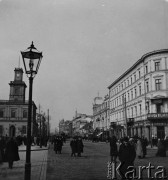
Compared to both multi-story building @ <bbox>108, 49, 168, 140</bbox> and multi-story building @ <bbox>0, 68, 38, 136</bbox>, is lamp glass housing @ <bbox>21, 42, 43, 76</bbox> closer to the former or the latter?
multi-story building @ <bbox>108, 49, 168, 140</bbox>

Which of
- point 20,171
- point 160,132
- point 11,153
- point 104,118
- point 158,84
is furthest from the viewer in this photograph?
point 104,118

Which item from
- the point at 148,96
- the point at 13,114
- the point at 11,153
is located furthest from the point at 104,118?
the point at 11,153

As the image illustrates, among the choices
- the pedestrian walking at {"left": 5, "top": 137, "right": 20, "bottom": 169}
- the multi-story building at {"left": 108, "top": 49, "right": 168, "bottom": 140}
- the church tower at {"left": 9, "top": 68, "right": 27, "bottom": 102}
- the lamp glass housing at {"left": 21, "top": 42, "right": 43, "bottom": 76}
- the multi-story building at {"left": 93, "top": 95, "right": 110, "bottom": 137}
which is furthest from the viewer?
the church tower at {"left": 9, "top": 68, "right": 27, "bottom": 102}

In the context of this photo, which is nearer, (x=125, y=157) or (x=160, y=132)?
(x=125, y=157)

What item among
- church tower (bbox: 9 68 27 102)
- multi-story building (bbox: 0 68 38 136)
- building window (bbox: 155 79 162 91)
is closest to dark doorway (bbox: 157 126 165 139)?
building window (bbox: 155 79 162 91)

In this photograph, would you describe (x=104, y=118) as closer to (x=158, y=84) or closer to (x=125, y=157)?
(x=158, y=84)

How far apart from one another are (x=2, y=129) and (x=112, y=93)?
115 feet

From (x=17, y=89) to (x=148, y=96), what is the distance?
4818 centimetres

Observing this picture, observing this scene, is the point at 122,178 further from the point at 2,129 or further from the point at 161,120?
the point at 2,129

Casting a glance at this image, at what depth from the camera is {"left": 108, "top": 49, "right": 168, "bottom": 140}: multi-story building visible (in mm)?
43406

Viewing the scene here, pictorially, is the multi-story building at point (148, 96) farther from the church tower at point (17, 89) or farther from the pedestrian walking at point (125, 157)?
the church tower at point (17, 89)

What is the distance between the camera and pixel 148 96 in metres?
45.7

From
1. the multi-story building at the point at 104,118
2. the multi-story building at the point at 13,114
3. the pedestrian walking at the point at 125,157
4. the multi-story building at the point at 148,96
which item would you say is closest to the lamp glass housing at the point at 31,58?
the pedestrian walking at the point at 125,157

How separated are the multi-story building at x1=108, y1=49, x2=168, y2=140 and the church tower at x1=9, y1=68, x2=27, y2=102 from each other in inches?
1462
